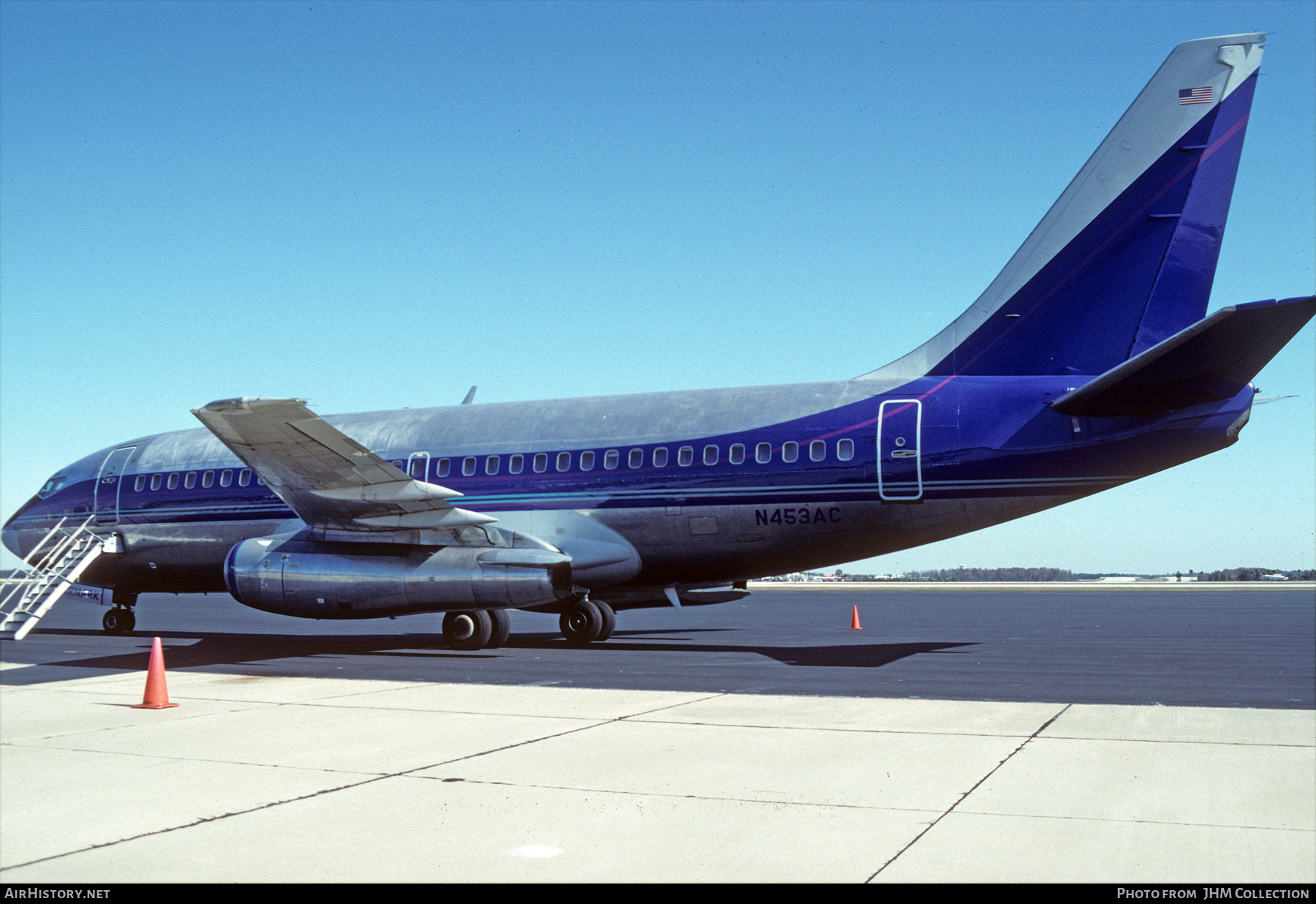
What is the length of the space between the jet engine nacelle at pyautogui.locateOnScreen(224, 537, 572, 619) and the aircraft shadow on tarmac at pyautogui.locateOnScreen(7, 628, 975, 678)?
0.95 meters

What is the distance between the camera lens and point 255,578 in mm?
17156

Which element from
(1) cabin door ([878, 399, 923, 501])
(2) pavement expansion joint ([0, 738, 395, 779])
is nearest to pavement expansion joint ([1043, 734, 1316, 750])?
(2) pavement expansion joint ([0, 738, 395, 779])

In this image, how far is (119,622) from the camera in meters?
23.2

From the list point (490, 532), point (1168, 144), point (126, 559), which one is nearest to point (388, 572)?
point (490, 532)

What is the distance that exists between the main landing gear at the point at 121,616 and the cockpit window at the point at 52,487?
9.48ft

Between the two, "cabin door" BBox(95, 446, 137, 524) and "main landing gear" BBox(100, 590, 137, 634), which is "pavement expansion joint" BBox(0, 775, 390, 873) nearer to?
"cabin door" BBox(95, 446, 137, 524)

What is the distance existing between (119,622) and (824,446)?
1673 cm

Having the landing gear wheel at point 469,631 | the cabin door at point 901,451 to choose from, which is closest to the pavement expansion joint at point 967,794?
the cabin door at point 901,451

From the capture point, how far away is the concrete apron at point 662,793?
4.83 meters

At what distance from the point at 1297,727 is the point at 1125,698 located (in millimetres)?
2082

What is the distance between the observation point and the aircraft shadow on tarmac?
51.7ft

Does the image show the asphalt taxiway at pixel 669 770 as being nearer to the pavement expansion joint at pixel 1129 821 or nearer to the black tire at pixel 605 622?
the pavement expansion joint at pixel 1129 821

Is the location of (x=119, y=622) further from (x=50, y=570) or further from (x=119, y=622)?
(x=50, y=570)
